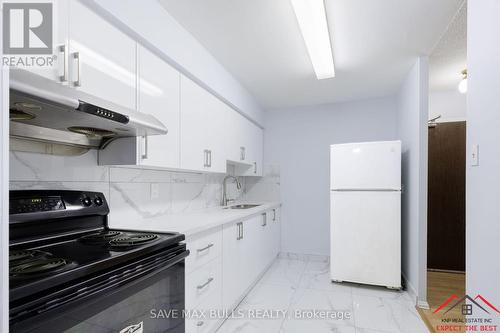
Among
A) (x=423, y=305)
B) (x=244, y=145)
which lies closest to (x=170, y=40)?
(x=244, y=145)

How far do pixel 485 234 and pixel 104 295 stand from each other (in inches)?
66.0

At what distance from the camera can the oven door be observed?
0.79m

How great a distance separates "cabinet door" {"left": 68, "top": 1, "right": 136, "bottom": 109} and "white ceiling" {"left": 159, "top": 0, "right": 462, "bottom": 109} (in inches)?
19.9

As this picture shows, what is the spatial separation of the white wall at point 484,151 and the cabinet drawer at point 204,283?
4.98ft

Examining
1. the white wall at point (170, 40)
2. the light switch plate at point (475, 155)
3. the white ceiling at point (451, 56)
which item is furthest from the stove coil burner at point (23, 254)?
the white ceiling at point (451, 56)

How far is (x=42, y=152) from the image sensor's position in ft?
4.51

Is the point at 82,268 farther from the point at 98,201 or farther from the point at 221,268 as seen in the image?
the point at 221,268

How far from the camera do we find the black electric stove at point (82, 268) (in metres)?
0.80

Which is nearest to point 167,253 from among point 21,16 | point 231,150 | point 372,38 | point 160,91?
point 160,91

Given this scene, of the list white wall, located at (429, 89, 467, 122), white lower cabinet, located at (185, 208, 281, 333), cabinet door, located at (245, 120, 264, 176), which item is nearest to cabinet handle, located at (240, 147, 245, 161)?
cabinet door, located at (245, 120, 264, 176)

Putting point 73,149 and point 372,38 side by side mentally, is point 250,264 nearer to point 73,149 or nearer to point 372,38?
point 73,149

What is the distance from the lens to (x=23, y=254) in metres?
1.07

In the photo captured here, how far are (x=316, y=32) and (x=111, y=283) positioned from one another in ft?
6.47

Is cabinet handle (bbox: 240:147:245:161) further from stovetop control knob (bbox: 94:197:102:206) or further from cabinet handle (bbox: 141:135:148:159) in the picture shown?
stovetop control knob (bbox: 94:197:102:206)
